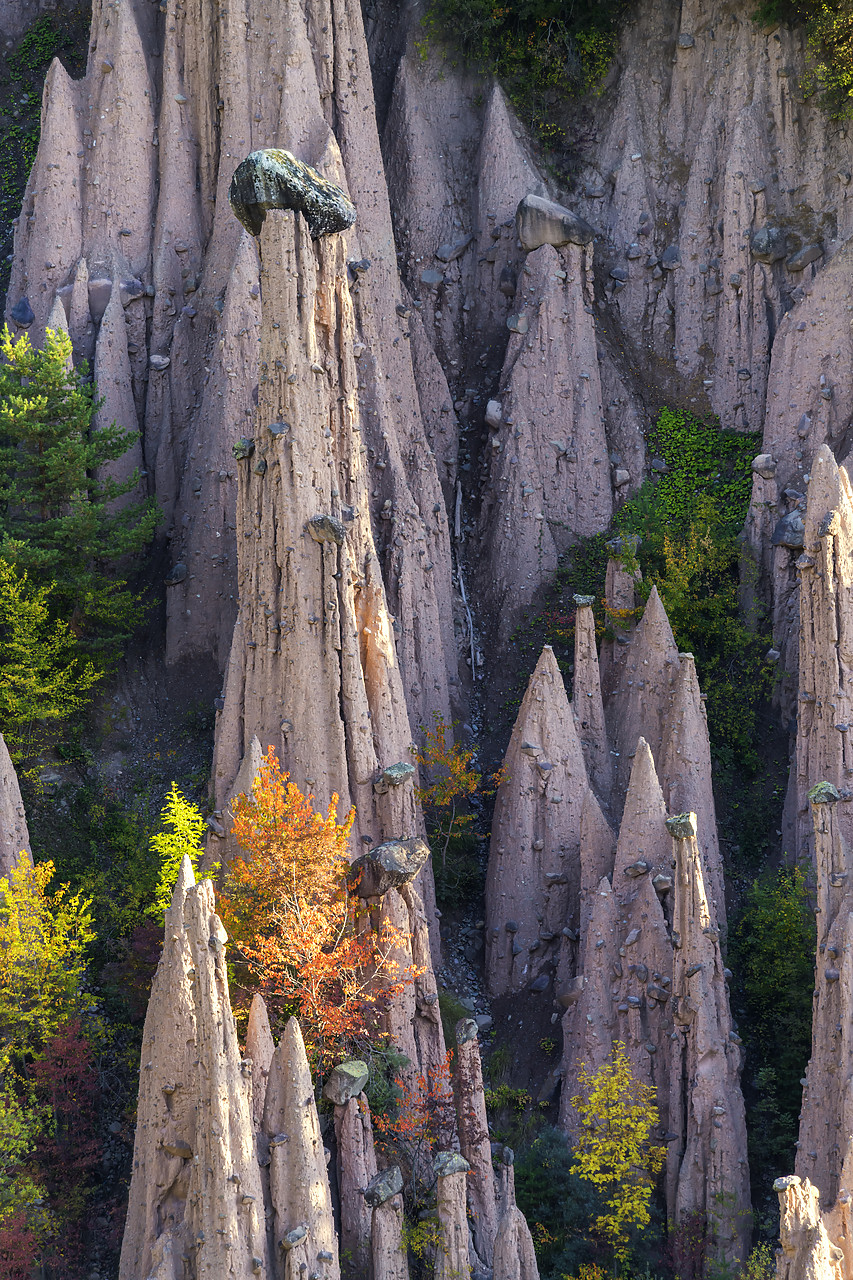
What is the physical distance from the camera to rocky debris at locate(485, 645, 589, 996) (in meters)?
26.2

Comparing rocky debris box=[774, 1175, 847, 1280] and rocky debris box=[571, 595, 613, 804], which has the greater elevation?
rocky debris box=[571, 595, 613, 804]

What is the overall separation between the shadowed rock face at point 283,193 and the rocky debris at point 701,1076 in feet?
38.9

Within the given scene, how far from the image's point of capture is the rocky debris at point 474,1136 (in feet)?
68.7

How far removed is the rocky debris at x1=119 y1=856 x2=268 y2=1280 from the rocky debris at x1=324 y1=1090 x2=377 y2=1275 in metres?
2.29

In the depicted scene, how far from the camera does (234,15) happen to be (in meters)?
31.0

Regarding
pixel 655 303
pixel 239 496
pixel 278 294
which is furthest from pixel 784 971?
pixel 655 303

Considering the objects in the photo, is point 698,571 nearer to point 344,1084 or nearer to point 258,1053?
point 344,1084

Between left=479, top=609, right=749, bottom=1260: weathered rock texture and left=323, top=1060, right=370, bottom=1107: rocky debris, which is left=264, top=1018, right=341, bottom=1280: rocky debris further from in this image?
left=479, top=609, right=749, bottom=1260: weathered rock texture

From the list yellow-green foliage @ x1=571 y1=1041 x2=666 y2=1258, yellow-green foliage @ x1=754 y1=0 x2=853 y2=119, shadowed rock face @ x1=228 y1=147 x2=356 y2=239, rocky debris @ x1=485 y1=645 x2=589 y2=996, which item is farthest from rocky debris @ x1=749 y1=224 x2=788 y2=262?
yellow-green foliage @ x1=571 y1=1041 x2=666 y2=1258

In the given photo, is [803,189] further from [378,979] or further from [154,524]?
[378,979]

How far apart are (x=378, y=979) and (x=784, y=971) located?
7002 mm

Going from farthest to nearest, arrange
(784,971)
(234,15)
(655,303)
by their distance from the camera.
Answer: (655,303) → (234,15) → (784,971)

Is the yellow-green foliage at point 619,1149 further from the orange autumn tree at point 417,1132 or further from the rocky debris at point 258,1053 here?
the rocky debris at point 258,1053

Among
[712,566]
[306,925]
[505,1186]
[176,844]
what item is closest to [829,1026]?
[505,1186]
